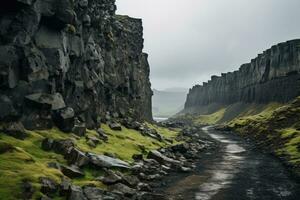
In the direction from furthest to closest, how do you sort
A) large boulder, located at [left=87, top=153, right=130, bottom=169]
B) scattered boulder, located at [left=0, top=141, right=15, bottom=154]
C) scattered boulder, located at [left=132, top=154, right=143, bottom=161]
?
scattered boulder, located at [left=132, top=154, right=143, bottom=161] < large boulder, located at [left=87, top=153, right=130, bottom=169] < scattered boulder, located at [left=0, top=141, right=15, bottom=154]

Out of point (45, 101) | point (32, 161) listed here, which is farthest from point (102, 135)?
point (32, 161)

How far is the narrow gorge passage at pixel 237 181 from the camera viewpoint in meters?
54.0

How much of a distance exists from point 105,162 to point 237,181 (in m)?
22.8

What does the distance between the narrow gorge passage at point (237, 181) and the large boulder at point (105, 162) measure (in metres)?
8.59

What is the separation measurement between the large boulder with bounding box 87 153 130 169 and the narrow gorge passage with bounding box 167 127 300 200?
859cm

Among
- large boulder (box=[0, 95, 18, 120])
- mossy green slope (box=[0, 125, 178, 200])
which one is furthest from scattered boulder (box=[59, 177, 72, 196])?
large boulder (box=[0, 95, 18, 120])

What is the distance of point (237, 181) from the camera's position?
64625 mm

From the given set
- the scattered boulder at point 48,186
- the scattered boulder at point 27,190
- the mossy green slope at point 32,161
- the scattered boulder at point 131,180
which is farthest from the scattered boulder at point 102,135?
the scattered boulder at point 27,190

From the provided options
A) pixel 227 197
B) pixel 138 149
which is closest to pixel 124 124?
pixel 138 149

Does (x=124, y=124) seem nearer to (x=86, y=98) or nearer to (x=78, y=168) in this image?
(x=86, y=98)

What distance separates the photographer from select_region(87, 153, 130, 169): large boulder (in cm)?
5791

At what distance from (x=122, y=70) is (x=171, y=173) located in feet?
278

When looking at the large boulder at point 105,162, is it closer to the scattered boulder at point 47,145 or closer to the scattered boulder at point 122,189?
the scattered boulder at point 47,145

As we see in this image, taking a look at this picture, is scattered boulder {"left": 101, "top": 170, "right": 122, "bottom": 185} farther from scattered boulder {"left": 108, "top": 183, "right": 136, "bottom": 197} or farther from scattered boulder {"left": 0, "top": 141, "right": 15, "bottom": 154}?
scattered boulder {"left": 0, "top": 141, "right": 15, "bottom": 154}
